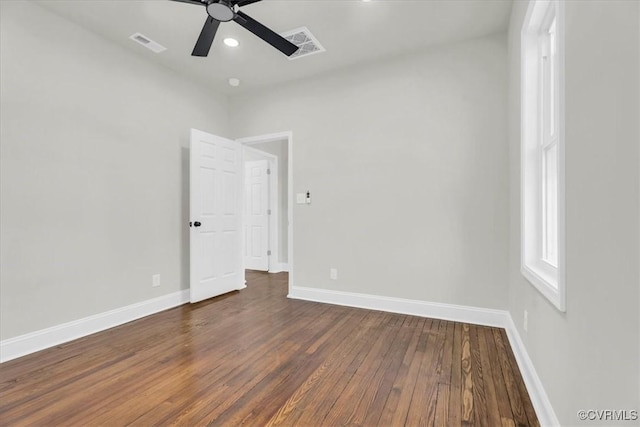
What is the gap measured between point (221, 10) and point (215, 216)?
2511mm

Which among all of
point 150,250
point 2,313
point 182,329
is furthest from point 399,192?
point 2,313

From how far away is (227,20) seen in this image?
2314mm

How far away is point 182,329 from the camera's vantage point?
3.01 m

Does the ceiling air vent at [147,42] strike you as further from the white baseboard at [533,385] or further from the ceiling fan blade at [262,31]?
the white baseboard at [533,385]

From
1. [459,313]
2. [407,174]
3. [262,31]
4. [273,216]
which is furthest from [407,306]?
[273,216]

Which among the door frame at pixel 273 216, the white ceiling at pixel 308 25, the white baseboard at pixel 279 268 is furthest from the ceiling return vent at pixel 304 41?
the white baseboard at pixel 279 268

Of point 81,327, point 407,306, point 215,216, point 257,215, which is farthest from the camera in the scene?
point 257,215

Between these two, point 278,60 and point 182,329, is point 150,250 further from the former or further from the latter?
point 278,60

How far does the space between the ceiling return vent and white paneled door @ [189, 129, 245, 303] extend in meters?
1.56

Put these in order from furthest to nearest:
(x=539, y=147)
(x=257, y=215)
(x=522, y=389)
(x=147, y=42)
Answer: (x=257, y=215), (x=147, y=42), (x=539, y=147), (x=522, y=389)

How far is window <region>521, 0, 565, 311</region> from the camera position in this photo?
192cm

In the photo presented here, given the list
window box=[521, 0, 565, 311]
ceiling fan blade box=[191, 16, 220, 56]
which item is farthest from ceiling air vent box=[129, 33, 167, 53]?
window box=[521, 0, 565, 311]

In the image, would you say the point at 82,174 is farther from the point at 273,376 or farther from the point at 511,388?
the point at 511,388

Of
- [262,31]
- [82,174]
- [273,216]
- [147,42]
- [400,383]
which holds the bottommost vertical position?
[400,383]
